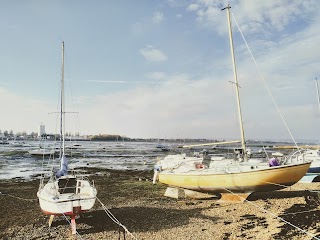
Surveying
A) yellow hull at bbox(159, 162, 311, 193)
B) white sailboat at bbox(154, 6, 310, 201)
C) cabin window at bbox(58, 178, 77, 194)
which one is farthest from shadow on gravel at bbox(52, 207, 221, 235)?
white sailboat at bbox(154, 6, 310, 201)

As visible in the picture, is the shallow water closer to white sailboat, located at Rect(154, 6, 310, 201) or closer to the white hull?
the white hull

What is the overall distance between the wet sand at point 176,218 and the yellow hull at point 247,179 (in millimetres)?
961

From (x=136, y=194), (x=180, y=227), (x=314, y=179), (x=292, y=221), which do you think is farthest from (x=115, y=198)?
(x=314, y=179)

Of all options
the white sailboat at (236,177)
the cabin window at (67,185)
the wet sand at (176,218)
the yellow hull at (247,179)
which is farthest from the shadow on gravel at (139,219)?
the white sailboat at (236,177)

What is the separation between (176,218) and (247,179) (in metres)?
5.20

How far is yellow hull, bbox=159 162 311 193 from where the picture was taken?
1652 cm

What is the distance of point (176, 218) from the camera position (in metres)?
15.0

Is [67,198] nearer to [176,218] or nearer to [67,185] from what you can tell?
[67,185]

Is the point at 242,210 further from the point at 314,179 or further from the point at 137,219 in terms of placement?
the point at 314,179

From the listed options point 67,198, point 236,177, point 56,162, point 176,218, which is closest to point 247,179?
point 236,177

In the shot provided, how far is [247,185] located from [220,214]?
3012 mm

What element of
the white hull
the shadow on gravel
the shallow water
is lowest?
the shallow water

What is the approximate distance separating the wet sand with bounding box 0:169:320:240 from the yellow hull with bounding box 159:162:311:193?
3.15ft

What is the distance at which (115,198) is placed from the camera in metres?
21.0
